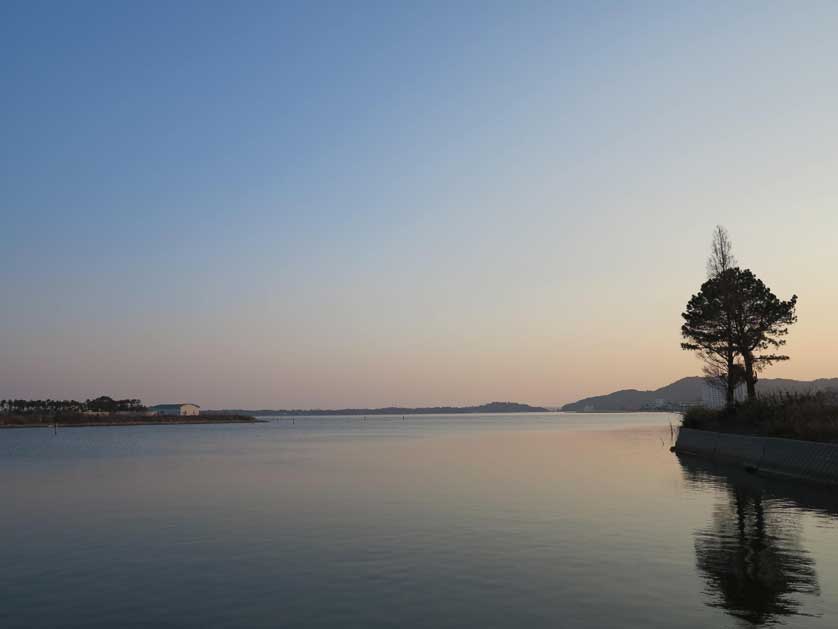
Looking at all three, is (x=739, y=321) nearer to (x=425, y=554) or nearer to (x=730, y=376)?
(x=730, y=376)

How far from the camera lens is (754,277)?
230 feet

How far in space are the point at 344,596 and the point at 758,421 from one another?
4682 cm

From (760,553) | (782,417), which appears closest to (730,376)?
(782,417)

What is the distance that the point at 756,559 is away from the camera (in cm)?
1955

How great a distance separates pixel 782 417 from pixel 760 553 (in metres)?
30.9

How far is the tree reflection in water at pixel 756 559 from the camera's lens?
49.2ft

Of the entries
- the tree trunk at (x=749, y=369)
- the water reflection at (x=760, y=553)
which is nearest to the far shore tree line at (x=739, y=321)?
the tree trunk at (x=749, y=369)

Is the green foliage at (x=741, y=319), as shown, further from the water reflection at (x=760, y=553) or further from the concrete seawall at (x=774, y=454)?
the water reflection at (x=760, y=553)

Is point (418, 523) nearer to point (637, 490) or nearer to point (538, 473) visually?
point (637, 490)

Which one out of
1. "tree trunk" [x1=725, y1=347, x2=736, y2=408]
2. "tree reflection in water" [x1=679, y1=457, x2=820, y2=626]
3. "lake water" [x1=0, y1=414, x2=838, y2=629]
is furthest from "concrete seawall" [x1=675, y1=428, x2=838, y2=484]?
"tree trunk" [x1=725, y1=347, x2=736, y2=408]

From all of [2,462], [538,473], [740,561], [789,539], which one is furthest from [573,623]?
[2,462]

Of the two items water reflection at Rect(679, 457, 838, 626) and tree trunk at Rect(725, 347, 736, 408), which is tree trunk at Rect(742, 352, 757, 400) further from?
water reflection at Rect(679, 457, 838, 626)

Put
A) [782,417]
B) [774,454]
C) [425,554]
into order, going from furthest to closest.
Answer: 1. [782,417]
2. [774,454]
3. [425,554]

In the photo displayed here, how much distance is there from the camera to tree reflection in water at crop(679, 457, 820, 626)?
590 inches
